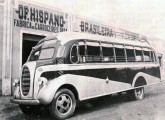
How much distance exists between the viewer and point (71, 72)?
7.32 metres

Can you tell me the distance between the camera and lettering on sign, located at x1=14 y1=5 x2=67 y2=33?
12320mm

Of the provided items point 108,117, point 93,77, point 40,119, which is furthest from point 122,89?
point 40,119

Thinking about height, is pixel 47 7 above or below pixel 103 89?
above

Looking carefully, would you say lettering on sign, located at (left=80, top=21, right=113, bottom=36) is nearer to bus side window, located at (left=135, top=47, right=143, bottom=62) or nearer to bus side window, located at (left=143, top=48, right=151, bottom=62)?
bus side window, located at (left=143, top=48, right=151, bottom=62)

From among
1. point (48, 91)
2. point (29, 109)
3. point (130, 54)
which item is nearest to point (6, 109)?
point (29, 109)

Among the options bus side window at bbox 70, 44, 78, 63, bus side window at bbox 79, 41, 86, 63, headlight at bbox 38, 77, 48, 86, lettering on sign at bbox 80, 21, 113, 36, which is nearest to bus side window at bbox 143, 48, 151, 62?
bus side window at bbox 79, 41, 86, 63

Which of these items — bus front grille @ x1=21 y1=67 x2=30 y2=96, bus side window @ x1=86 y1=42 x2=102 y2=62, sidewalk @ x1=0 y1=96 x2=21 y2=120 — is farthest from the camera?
bus side window @ x1=86 y1=42 x2=102 y2=62

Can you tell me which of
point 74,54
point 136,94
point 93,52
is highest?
point 93,52

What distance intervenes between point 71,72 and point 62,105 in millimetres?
1053

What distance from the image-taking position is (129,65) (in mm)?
10180

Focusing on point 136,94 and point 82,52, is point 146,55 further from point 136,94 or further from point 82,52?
point 82,52

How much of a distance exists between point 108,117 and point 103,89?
5.29ft

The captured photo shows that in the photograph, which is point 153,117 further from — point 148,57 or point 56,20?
point 56,20

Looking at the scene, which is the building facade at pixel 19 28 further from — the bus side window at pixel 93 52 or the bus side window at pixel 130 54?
the bus side window at pixel 93 52
